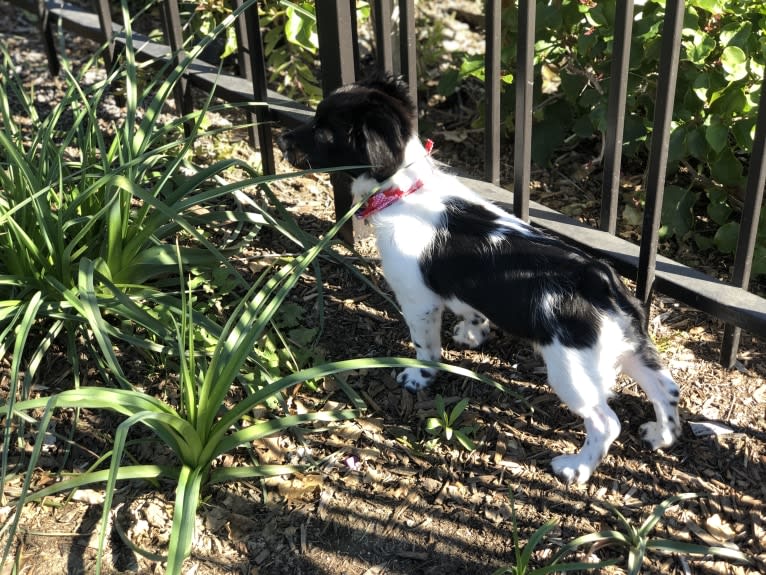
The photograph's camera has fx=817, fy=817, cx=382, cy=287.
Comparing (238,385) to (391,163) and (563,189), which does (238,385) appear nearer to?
(391,163)

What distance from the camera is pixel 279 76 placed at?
4949 mm

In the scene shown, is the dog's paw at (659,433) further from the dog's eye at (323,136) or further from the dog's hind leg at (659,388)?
the dog's eye at (323,136)

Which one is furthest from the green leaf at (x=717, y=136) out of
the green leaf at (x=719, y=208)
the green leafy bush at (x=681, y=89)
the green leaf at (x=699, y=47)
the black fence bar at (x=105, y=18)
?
the black fence bar at (x=105, y=18)

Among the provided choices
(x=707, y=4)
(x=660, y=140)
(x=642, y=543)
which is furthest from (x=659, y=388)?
(x=707, y=4)

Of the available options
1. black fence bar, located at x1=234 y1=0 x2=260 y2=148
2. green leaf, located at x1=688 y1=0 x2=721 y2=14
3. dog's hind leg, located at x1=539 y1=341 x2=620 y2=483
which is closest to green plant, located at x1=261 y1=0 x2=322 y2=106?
black fence bar, located at x1=234 y1=0 x2=260 y2=148

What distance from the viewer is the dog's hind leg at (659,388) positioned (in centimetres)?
262

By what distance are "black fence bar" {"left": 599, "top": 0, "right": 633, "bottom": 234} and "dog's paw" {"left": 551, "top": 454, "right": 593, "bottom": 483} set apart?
0.91 m

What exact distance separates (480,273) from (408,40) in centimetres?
107

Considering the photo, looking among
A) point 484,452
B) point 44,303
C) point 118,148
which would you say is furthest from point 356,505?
point 118,148

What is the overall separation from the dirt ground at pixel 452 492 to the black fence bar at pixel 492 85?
0.79 metres

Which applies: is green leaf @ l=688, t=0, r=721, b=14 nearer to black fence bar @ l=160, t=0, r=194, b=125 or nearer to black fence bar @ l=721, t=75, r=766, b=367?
black fence bar @ l=721, t=75, r=766, b=367

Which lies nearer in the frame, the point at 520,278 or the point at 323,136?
the point at 520,278

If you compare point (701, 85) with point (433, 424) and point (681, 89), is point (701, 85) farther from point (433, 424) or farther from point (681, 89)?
point (433, 424)

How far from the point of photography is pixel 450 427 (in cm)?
280
